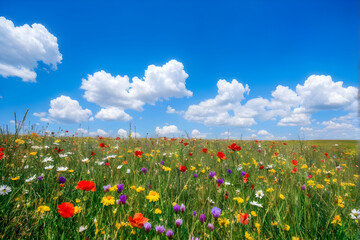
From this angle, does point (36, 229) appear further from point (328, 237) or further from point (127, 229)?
point (328, 237)

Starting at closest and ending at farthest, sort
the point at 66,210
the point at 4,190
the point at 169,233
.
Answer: the point at 66,210 < the point at 169,233 < the point at 4,190

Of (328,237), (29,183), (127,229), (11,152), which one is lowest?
(328,237)


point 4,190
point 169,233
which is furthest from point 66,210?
point 4,190

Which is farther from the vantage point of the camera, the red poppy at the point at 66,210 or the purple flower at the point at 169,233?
the purple flower at the point at 169,233

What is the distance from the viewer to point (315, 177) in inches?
158

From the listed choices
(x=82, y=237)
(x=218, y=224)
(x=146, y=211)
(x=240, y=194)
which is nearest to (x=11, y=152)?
(x=82, y=237)

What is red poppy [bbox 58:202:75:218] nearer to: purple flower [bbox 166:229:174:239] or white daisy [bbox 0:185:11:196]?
purple flower [bbox 166:229:174:239]

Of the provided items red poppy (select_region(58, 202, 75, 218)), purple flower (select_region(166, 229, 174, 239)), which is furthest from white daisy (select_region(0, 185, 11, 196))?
purple flower (select_region(166, 229, 174, 239))

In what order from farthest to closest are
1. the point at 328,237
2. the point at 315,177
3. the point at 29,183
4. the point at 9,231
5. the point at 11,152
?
the point at 315,177, the point at 11,152, the point at 29,183, the point at 328,237, the point at 9,231

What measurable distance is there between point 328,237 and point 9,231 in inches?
107

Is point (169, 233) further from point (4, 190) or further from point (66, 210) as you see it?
point (4, 190)

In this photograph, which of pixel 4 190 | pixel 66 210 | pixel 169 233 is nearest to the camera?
pixel 66 210

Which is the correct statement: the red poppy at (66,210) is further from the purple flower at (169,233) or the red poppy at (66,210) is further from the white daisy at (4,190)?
the white daisy at (4,190)

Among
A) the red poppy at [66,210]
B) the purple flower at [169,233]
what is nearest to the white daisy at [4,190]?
the red poppy at [66,210]
